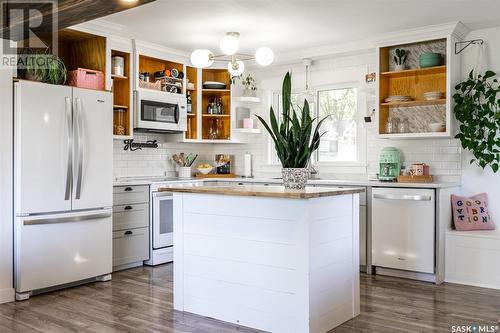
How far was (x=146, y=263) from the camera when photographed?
17.6 feet

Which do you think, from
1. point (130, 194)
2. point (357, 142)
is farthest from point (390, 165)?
point (130, 194)

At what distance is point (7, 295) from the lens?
3988 mm

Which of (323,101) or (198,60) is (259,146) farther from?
(198,60)

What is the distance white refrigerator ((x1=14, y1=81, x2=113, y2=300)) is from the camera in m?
Answer: 4.02

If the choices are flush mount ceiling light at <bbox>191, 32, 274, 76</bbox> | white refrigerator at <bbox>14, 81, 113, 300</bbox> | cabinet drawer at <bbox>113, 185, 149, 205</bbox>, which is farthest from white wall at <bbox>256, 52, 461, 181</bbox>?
white refrigerator at <bbox>14, 81, 113, 300</bbox>

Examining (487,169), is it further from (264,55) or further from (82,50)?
(82,50)

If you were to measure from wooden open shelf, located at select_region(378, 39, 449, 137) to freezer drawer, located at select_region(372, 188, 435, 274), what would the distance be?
2.49 feet

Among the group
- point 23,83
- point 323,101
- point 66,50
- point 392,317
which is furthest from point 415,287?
point 66,50

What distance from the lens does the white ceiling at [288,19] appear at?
13.8 ft

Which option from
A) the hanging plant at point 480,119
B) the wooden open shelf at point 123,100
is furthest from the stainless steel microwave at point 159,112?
the hanging plant at point 480,119

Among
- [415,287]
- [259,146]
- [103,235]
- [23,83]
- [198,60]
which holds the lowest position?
[415,287]

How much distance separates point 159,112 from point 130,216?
132cm

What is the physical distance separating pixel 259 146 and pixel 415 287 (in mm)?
2941

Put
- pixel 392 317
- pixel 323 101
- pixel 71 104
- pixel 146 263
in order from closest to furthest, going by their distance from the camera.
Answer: pixel 392 317 → pixel 71 104 → pixel 146 263 → pixel 323 101
